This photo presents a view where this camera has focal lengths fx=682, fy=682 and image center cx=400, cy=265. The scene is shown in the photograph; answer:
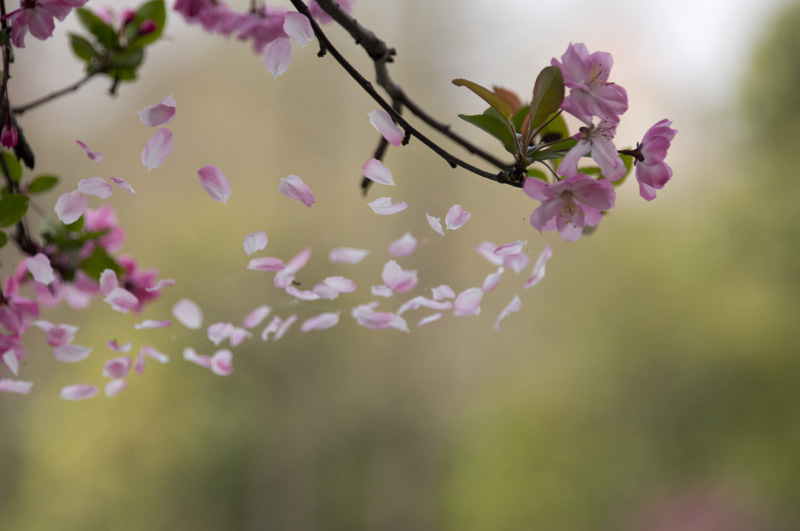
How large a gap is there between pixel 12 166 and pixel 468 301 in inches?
15.2

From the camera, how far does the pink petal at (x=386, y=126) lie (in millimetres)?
373

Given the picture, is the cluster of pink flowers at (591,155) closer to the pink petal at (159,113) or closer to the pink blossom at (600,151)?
the pink blossom at (600,151)

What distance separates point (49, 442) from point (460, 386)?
2.72m

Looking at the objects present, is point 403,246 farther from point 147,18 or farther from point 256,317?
point 147,18

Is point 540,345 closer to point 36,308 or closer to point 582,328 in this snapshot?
point 582,328

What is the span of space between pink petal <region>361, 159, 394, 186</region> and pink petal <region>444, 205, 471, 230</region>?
0.13 ft

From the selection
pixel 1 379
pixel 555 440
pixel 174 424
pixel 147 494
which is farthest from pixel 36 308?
pixel 555 440

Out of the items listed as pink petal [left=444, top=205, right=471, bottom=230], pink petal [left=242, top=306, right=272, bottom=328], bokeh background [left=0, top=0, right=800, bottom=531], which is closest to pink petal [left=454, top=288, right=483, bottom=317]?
pink petal [left=444, top=205, right=471, bottom=230]

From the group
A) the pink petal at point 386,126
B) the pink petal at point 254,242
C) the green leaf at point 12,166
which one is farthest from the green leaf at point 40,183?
the pink petal at point 386,126

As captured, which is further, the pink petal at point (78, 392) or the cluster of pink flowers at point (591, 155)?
the pink petal at point (78, 392)

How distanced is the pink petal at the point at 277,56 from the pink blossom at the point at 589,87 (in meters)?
0.15

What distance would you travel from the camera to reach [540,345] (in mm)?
4922

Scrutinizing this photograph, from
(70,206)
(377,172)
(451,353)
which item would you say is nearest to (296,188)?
(377,172)

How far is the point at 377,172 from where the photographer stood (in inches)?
16.1
